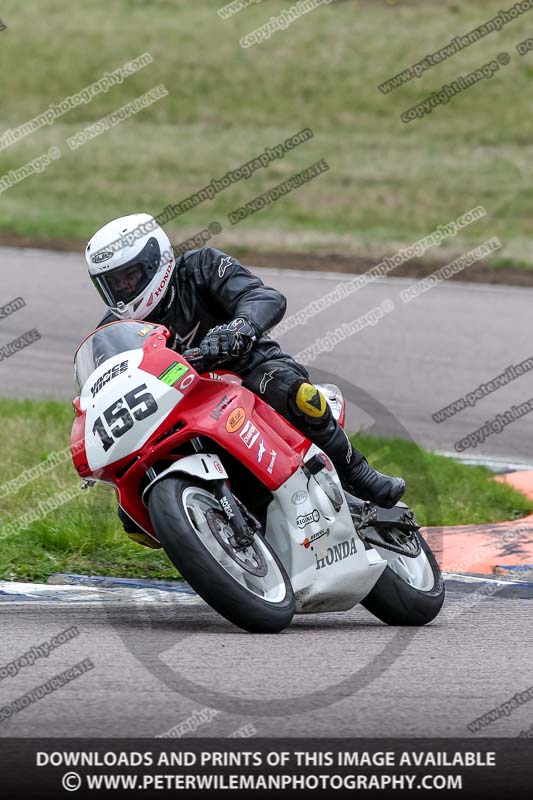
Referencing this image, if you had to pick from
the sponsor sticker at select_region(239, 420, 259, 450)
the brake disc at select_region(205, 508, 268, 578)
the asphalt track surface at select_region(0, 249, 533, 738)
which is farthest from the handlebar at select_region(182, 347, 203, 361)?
the asphalt track surface at select_region(0, 249, 533, 738)

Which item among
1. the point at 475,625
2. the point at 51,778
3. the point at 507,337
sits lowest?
the point at 507,337

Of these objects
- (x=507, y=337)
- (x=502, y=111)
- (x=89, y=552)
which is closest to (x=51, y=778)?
(x=89, y=552)

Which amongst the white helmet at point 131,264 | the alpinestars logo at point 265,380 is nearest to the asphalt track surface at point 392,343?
the alpinestars logo at point 265,380

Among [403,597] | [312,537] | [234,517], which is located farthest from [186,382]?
[403,597]

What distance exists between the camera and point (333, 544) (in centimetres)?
544

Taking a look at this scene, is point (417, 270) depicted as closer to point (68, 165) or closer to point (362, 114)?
point (68, 165)

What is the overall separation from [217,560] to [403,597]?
4.19ft

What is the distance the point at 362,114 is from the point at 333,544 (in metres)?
26.1

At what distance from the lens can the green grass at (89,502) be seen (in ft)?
22.2

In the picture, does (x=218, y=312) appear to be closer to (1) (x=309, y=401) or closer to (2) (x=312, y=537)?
(1) (x=309, y=401)

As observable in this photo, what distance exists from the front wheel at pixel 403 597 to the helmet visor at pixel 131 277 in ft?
5.25

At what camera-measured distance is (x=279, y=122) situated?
30.3 metres

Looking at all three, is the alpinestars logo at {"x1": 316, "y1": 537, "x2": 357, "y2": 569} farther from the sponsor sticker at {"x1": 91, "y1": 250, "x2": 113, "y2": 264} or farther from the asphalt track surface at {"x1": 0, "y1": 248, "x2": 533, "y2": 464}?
the asphalt track surface at {"x1": 0, "y1": 248, "x2": 533, "y2": 464}

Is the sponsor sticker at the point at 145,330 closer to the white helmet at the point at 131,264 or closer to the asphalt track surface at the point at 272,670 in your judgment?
the white helmet at the point at 131,264
